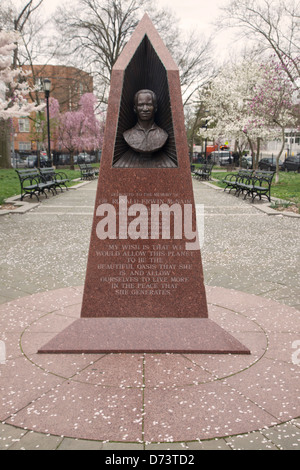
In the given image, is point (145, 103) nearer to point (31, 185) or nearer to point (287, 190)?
point (31, 185)

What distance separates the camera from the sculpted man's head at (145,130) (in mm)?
3775

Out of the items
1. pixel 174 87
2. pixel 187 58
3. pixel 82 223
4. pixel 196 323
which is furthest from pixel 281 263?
pixel 187 58

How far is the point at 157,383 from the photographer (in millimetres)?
3010

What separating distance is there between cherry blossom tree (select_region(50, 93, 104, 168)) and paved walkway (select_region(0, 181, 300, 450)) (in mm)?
33754

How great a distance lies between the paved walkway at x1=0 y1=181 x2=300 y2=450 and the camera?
2.46m

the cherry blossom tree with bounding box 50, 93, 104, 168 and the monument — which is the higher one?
the cherry blossom tree with bounding box 50, 93, 104, 168

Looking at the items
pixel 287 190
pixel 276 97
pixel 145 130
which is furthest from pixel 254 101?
pixel 145 130

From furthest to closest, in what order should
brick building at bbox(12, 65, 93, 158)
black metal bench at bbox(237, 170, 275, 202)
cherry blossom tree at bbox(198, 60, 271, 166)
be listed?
brick building at bbox(12, 65, 93, 158)
cherry blossom tree at bbox(198, 60, 271, 166)
black metal bench at bbox(237, 170, 275, 202)

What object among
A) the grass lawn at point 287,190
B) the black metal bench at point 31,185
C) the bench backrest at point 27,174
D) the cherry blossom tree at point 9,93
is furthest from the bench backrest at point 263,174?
the cherry blossom tree at point 9,93

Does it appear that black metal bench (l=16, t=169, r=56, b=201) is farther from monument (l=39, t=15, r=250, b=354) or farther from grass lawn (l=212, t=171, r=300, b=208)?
monument (l=39, t=15, r=250, b=354)
